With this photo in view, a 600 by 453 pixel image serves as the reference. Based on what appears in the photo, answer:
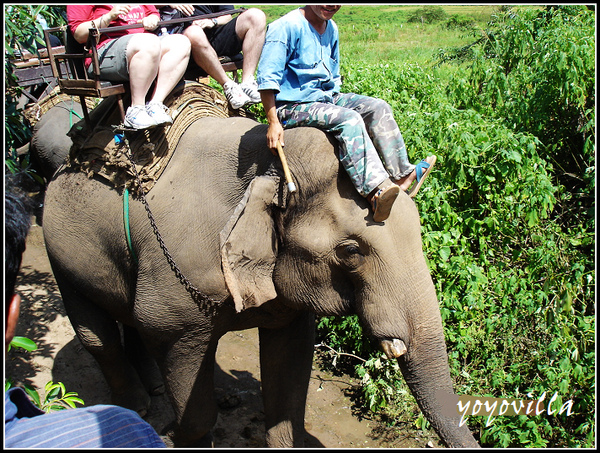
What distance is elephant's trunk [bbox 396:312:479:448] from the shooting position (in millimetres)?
2615

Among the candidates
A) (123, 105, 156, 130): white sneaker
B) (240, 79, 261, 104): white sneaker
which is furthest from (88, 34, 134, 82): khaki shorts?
(240, 79, 261, 104): white sneaker

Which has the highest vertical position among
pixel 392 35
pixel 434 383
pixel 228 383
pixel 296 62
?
pixel 296 62

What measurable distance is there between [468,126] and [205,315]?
9.47ft

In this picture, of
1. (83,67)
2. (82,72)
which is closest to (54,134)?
(82,72)

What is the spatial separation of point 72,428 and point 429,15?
22.7 meters

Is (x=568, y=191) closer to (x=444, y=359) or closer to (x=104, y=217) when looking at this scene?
(x=444, y=359)

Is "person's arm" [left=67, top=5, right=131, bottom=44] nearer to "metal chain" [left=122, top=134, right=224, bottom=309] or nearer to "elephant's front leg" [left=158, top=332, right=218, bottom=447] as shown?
"metal chain" [left=122, top=134, right=224, bottom=309]

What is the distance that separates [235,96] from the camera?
143 inches

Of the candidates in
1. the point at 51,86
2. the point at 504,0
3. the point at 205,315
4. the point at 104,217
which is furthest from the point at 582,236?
the point at 51,86

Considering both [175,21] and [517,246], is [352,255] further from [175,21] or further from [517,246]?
[517,246]

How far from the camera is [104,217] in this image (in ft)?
→ 11.0

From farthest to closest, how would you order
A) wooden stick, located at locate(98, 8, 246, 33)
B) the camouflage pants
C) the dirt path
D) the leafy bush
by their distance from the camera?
the leafy bush, the dirt path, wooden stick, located at locate(98, 8, 246, 33), the camouflage pants

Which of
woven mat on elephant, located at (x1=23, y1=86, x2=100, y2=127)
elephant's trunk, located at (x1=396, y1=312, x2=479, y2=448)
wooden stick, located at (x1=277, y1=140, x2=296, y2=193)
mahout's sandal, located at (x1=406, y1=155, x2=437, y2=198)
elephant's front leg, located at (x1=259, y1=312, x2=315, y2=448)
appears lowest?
elephant's front leg, located at (x1=259, y1=312, x2=315, y2=448)

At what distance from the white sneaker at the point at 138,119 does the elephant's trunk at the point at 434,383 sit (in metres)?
1.76
